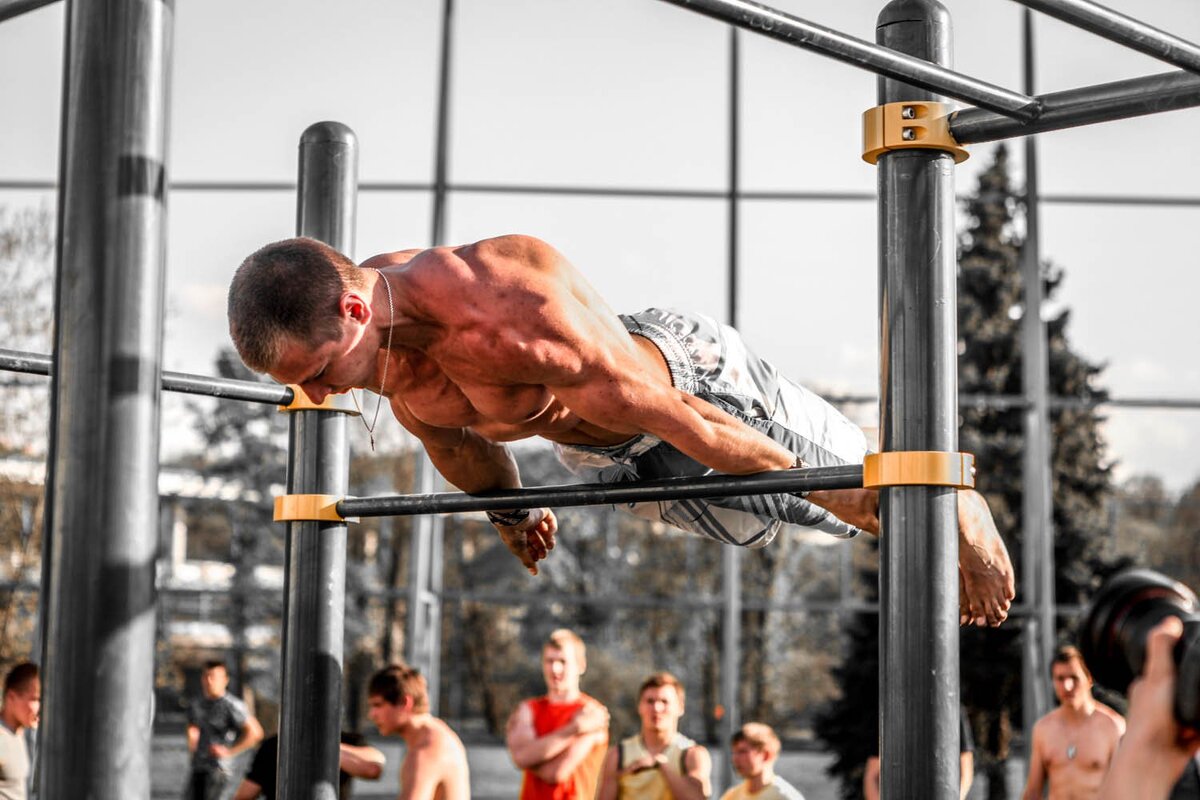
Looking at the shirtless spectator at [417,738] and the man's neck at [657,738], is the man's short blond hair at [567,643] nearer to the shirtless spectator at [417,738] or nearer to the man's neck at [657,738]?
the man's neck at [657,738]

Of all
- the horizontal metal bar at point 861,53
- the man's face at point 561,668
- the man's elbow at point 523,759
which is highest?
the horizontal metal bar at point 861,53

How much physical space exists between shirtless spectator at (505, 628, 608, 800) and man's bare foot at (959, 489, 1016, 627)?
2991 millimetres

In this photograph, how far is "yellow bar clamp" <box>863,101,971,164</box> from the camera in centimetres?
173

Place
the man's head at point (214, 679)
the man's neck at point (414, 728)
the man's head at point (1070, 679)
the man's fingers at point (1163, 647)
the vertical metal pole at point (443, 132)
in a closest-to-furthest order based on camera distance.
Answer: the man's fingers at point (1163, 647), the man's neck at point (414, 728), the man's head at point (1070, 679), the man's head at point (214, 679), the vertical metal pole at point (443, 132)

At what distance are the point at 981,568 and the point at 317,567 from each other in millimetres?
1102

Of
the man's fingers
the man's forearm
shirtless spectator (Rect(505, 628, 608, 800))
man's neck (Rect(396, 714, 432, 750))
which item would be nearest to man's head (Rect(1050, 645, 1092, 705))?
shirtless spectator (Rect(505, 628, 608, 800))

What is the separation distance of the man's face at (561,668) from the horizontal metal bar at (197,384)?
2500 millimetres

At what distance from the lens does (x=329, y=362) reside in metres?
1.85

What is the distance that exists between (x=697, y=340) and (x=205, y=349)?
9210mm

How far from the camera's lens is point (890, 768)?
1.63m

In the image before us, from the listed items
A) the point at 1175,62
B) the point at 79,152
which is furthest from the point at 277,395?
the point at 1175,62

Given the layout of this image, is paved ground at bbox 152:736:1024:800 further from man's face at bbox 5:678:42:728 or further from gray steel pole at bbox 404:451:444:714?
man's face at bbox 5:678:42:728

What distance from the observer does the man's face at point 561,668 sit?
16.0 feet

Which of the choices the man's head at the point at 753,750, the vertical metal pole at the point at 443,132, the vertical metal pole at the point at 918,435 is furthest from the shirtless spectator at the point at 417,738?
the vertical metal pole at the point at 443,132
